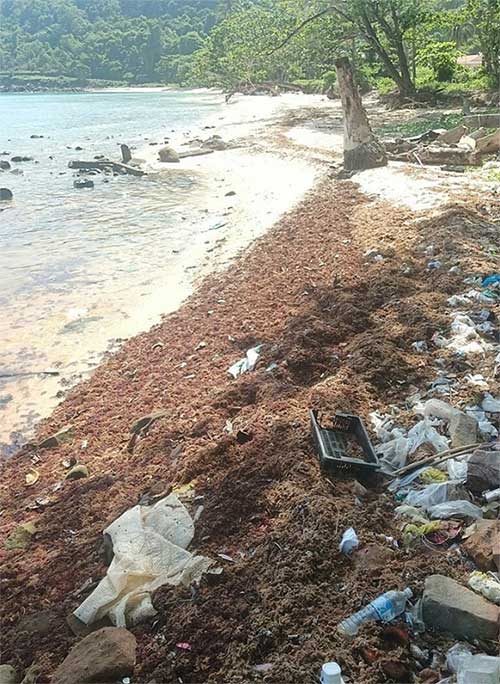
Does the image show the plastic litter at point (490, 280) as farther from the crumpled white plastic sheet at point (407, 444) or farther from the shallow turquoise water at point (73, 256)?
the shallow turquoise water at point (73, 256)

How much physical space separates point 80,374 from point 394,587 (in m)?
5.29

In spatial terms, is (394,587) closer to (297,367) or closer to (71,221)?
(297,367)

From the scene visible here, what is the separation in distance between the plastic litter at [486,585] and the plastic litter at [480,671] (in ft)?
1.04

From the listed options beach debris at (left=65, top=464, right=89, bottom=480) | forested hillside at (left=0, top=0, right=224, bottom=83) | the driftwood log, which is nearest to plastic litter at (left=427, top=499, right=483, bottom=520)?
beach debris at (left=65, top=464, right=89, bottom=480)

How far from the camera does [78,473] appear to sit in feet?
15.3

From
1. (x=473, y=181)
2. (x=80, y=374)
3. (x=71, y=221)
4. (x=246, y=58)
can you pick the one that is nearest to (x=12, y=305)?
(x=80, y=374)

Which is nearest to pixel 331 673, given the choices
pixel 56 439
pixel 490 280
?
pixel 56 439

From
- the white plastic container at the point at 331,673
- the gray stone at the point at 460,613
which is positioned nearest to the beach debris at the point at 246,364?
the gray stone at the point at 460,613

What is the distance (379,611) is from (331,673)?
0.45m

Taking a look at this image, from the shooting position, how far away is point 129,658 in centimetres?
249

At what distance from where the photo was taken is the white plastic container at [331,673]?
2.06m

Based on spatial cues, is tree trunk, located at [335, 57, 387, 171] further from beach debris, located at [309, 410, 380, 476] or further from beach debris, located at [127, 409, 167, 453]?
beach debris, located at [309, 410, 380, 476]

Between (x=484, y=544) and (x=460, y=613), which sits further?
(x=484, y=544)

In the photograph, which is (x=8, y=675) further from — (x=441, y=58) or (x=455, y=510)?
(x=441, y=58)
